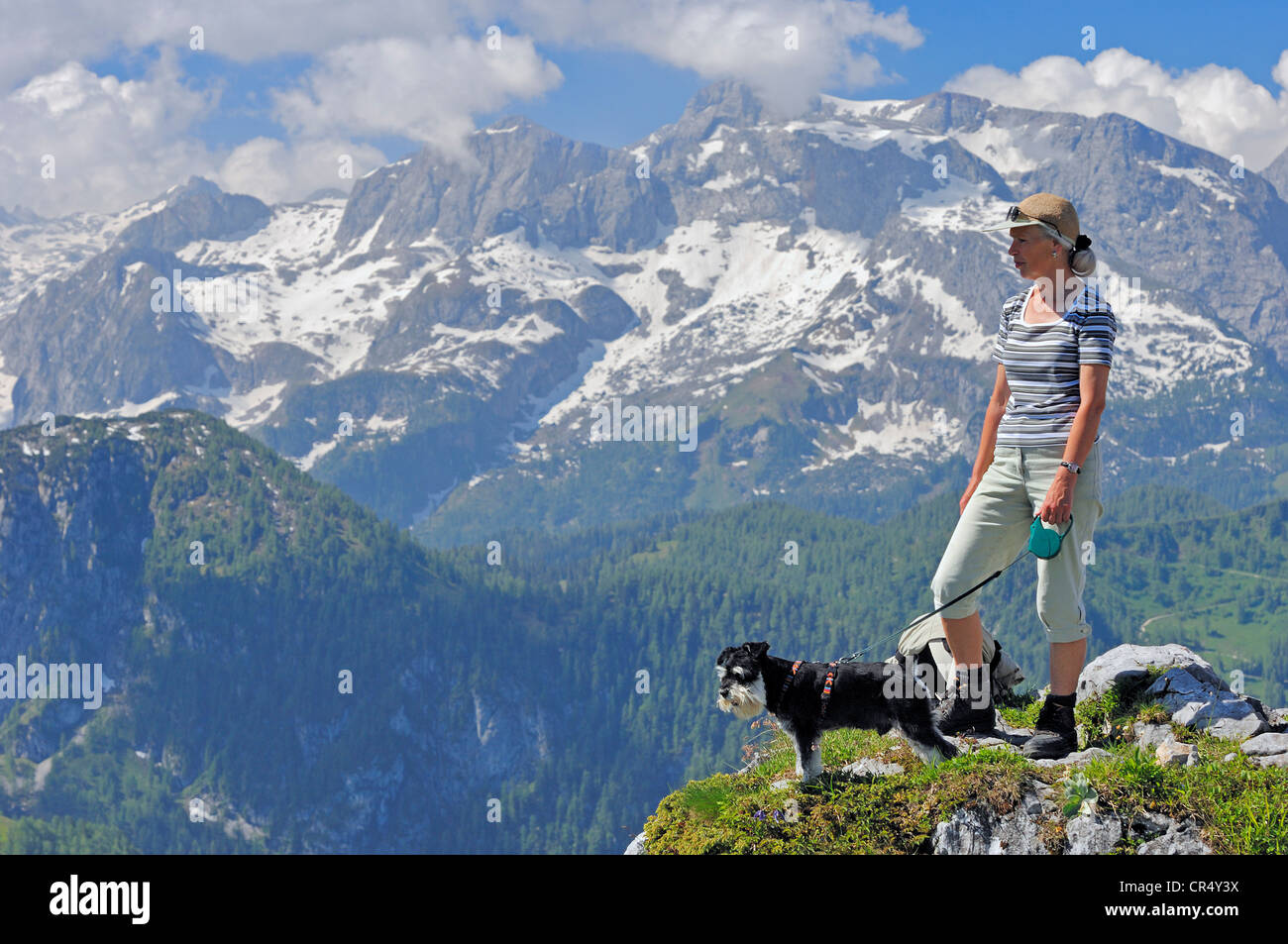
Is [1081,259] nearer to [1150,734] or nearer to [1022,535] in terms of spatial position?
[1022,535]

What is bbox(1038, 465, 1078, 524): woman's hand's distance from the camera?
13.0 meters

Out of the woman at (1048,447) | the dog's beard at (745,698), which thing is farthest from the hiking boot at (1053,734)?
the dog's beard at (745,698)

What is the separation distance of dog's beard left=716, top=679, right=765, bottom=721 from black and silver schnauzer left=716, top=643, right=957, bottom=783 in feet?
0.04

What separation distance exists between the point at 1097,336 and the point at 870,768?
631 cm

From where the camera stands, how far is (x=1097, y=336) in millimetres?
13227

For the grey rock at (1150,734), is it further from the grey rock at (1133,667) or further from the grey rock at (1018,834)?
the grey rock at (1018,834)

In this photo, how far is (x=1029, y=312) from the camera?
14047mm

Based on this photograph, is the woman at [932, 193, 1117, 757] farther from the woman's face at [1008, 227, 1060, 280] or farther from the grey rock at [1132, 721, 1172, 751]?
the grey rock at [1132, 721, 1172, 751]

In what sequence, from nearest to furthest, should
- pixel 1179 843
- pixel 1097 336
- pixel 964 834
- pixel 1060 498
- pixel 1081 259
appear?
1. pixel 1179 843
2. pixel 964 834
3. pixel 1060 498
4. pixel 1097 336
5. pixel 1081 259

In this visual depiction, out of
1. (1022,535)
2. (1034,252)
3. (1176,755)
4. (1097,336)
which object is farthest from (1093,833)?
(1034,252)

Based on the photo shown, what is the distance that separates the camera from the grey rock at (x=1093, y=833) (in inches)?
462
